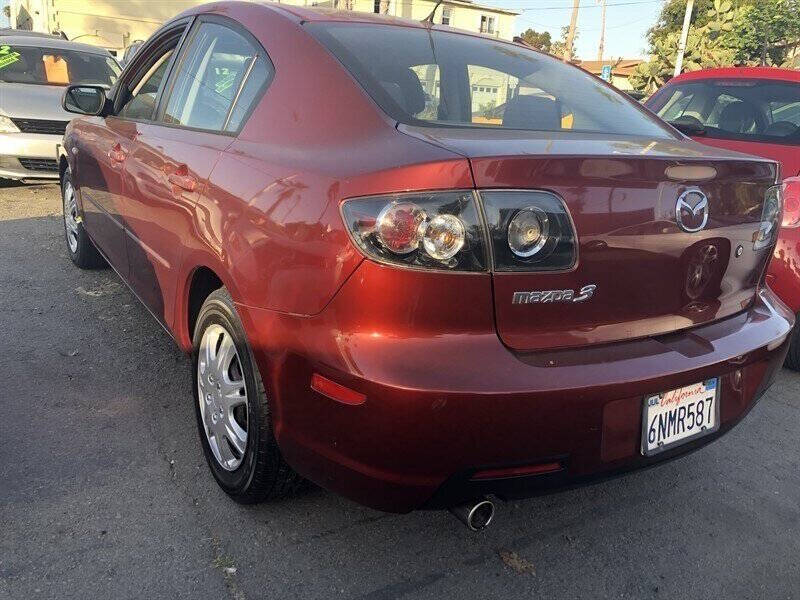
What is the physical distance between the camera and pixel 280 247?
6.17ft

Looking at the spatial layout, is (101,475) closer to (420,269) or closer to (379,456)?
(379,456)

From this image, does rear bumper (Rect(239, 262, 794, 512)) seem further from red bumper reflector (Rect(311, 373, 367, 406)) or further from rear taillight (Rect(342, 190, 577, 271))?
rear taillight (Rect(342, 190, 577, 271))

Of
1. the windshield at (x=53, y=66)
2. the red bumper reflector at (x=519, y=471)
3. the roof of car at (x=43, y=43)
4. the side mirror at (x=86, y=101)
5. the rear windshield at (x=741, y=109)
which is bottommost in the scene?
the red bumper reflector at (x=519, y=471)

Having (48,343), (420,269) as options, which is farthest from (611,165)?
(48,343)

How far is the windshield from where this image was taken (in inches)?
307

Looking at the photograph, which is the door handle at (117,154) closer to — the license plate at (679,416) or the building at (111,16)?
the license plate at (679,416)

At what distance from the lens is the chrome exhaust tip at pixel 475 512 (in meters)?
1.84

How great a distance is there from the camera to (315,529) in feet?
7.48

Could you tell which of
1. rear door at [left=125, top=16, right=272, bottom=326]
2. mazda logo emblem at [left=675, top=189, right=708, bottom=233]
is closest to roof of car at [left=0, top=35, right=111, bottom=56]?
rear door at [left=125, top=16, right=272, bottom=326]

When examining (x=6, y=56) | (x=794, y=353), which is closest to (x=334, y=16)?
(x=794, y=353)

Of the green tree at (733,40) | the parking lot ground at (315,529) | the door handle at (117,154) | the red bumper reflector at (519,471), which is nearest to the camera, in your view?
the red bumper reflector at (519,471)

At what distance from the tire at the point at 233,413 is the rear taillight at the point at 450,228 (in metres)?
0.64

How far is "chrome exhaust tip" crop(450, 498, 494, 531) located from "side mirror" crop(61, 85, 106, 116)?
3045 mm

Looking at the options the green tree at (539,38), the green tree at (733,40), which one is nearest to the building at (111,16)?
the green tree at (733,40)
